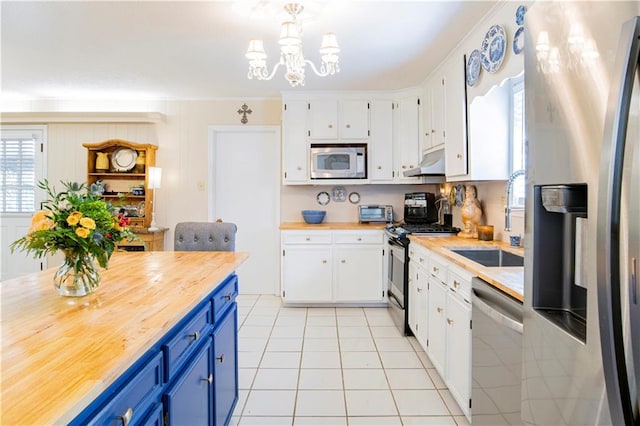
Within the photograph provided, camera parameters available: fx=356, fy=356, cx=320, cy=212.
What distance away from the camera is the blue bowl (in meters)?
4.25

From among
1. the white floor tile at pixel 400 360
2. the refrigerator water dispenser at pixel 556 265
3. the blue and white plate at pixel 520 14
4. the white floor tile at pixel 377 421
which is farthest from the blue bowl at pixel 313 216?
the refrigerator water dispenser at pixel 556 265

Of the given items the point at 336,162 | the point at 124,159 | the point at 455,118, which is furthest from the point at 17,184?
the point at 455,118

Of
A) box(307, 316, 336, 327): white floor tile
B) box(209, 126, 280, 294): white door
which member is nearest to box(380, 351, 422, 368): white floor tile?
box(307, 316, 336, 327): white floor tile

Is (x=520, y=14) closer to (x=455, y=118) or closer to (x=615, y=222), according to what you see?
(x=455, y=118)

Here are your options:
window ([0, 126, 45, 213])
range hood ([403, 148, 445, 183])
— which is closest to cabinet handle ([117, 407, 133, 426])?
range hood ([403, 148, 445, 183])

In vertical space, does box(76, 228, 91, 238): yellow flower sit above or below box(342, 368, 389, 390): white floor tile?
above

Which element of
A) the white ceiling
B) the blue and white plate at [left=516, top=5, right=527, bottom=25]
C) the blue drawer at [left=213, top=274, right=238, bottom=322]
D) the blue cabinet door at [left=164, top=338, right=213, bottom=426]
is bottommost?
the blue cabinet door at [left=164, top=338, right=213, bottom=426]

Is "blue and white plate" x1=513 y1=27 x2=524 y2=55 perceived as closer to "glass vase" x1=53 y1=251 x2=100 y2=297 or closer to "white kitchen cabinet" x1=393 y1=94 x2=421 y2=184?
"white kitchen cabinet" x1=393 y1=94 x2=421 y2=184

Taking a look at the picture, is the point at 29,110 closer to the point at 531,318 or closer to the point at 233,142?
the point at 233,142

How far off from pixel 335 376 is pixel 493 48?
7.94ft

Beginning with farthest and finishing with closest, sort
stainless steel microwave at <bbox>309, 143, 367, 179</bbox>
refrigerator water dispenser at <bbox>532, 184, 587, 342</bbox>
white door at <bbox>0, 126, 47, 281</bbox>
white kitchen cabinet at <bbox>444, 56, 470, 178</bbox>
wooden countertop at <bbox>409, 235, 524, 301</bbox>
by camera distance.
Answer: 1. white door at <bbox>0, 126, 47, 281</bbox>
2. stainless steel microwave at <bbox>309, 143, 367, 179</bbox>
3. white kitchen cabinet at <bbox>444, 56, 470, 178</bbox>
4. wooden countertop at <bbox>409, 235, 524, 301</bbox>
5. refrigerator water dispenser at <bbox>532, 184, 587, 342</bbox>

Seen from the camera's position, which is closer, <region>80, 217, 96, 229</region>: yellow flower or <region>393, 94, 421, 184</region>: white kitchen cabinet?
<region>80, 217, 96, 229</region>: yellow flower

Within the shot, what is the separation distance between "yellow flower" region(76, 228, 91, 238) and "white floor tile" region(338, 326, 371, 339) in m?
2.44

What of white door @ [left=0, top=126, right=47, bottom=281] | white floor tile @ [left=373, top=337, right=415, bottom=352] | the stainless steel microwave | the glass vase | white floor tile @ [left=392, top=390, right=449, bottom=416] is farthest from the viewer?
white door @ [left=0, top=126, right=47, bottom=281]
